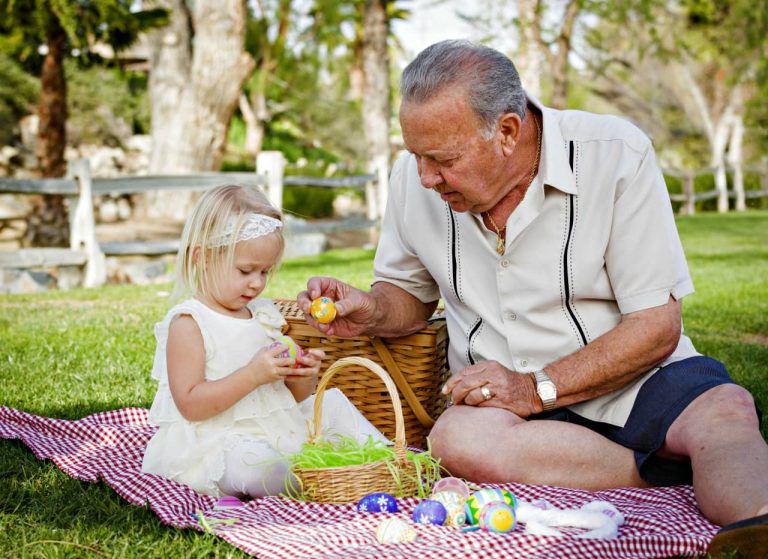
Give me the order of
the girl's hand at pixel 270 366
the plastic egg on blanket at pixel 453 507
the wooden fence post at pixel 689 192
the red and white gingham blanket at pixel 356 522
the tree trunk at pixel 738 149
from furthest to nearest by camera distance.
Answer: the tree trunk at pixel 738 149 → the wooden fence post at pixel 689 192 → the girl's hand at pixel 270 366 → the plastic egg on blanket at pixel 453 507 → the red and white gingham blanket at pixel 356 522

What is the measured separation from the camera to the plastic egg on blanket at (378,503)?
2.55 meters

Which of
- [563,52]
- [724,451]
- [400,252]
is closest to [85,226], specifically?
[400,252]

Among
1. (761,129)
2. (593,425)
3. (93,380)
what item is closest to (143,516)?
(593,425)

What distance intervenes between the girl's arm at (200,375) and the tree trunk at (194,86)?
423 inches

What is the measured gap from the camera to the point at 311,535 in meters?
2.38

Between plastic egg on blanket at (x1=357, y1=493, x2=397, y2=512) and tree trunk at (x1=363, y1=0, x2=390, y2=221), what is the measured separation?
11.8 meters

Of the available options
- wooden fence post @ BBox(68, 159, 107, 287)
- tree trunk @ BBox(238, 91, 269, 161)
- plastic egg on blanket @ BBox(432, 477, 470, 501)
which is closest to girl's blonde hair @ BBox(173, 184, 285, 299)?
Answer: plastic egg on blanket @ BBox(432, 477, 470, 501)

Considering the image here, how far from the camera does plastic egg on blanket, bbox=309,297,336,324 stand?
9.89 feet

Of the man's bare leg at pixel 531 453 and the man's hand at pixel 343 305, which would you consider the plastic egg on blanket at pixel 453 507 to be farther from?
the man's hand at pixel 343 305

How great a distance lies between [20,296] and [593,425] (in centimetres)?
637

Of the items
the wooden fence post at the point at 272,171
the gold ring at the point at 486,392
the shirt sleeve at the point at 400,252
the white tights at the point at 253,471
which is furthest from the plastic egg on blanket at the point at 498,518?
the wooden fence post at the point at 272,171

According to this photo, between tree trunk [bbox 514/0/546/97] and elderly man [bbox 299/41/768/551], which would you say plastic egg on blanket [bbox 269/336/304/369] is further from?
tree trunk [bbox 514/0/546/97]

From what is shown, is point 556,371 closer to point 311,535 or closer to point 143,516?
point 311,535

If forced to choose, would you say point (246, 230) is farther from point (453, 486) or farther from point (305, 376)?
point (453, 486)
